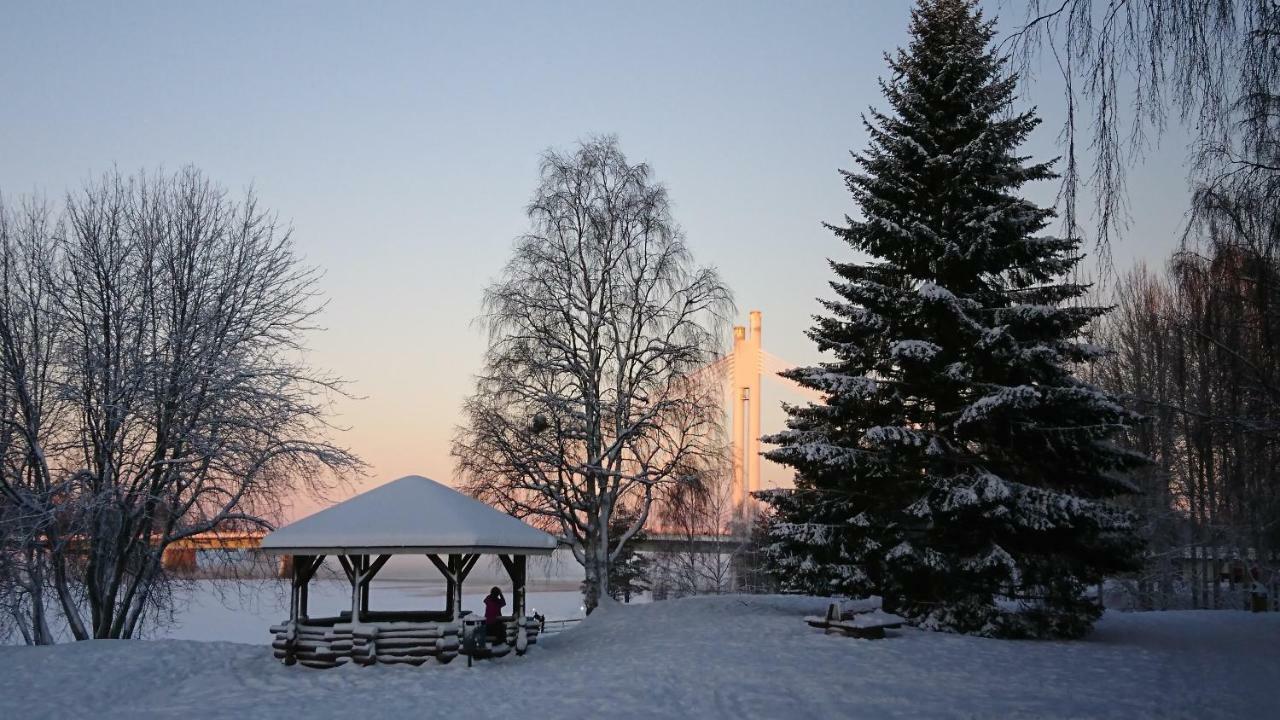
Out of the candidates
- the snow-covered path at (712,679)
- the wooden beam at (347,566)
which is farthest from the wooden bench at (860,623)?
the wooden beam at (347,566)

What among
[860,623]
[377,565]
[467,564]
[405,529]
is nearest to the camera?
[405,529]

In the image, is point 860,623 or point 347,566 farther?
point 347,566

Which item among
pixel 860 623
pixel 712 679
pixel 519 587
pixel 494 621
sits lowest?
pixel 712 679

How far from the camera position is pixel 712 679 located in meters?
13.6

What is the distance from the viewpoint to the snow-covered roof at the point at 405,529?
16234 millimetres

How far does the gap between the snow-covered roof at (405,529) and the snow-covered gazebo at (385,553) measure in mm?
17

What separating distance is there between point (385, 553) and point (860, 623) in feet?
27.4

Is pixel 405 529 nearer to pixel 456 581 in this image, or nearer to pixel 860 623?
pixel 456 581

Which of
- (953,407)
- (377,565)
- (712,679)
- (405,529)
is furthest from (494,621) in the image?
(953,407)

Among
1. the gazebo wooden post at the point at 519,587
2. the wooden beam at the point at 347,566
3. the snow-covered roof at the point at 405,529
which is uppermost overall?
the snow-covered roof at the point at 405,529

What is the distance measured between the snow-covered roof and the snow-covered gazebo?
2 cm

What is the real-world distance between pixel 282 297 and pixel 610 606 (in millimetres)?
10749

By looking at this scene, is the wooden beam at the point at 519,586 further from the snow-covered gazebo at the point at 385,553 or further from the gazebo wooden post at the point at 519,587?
the snow-covered gazebo at the point at 385,553

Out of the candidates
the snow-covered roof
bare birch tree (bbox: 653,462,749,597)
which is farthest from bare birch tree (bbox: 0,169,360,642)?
bare birch tree (bbox: 653,462,749,597)
